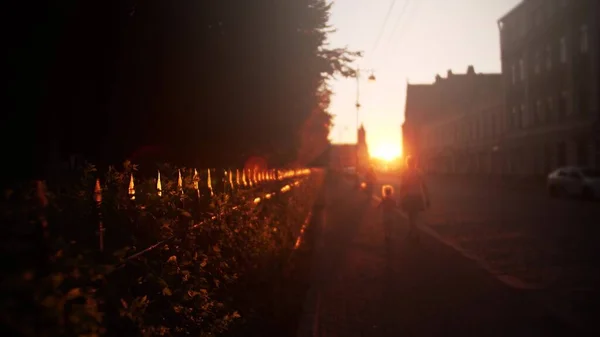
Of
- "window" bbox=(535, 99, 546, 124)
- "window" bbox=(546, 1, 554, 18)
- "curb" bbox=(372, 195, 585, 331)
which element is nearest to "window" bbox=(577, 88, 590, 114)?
"window" bbox=(535, 99, 546, 124)

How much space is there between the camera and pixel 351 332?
5984mm

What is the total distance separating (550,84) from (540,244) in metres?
30.4

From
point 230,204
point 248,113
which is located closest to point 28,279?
point 230,204

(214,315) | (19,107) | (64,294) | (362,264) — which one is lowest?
(362,264)

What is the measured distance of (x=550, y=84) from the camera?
38812mm

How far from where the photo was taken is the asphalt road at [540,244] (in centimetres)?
738

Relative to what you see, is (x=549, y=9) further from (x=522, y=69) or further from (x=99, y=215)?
(x=99, y=215)

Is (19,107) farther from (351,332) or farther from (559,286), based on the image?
(559,286)

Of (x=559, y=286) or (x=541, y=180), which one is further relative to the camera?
(x=541, y=180)

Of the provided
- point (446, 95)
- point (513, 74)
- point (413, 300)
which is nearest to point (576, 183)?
point (413, 300)

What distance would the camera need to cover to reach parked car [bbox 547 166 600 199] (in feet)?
81.6

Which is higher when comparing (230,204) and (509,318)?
(230,204)

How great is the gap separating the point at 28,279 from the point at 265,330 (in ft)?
13.0

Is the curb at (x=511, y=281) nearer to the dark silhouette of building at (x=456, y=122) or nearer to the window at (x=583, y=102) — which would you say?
the window at (x=583, y=102)
